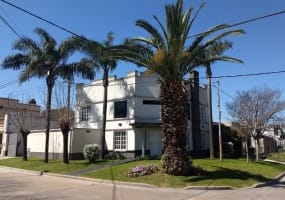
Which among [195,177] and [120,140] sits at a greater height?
[120,140]

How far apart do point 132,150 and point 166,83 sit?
1102 cm

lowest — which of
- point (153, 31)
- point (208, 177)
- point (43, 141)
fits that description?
point (208, 177)

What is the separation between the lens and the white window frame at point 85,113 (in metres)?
32.0

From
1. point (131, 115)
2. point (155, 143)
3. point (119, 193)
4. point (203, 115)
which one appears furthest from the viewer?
point (203, 115)

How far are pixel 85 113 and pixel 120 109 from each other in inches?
178

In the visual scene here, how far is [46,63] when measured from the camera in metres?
26.6

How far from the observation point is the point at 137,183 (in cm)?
1633

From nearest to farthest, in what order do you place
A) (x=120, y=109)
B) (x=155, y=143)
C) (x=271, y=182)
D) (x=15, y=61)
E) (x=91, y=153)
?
1. (x=271, y=182)
2. (x=91, y=153)
3. (x=15, y=61)
4. (x=155, y=143)
5. (x=120, y=109)

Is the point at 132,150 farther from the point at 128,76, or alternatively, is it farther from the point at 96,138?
the point at 128,76

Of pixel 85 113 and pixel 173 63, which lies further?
pixel 85 113

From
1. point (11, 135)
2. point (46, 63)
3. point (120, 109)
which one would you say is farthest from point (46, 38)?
point (11, 135)

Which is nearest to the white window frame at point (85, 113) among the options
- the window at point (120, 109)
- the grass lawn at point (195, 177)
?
the window at point (120, 109)

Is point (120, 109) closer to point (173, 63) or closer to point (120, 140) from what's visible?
point (120, 140)

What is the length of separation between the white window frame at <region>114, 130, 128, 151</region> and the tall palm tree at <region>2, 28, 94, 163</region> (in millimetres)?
5667
